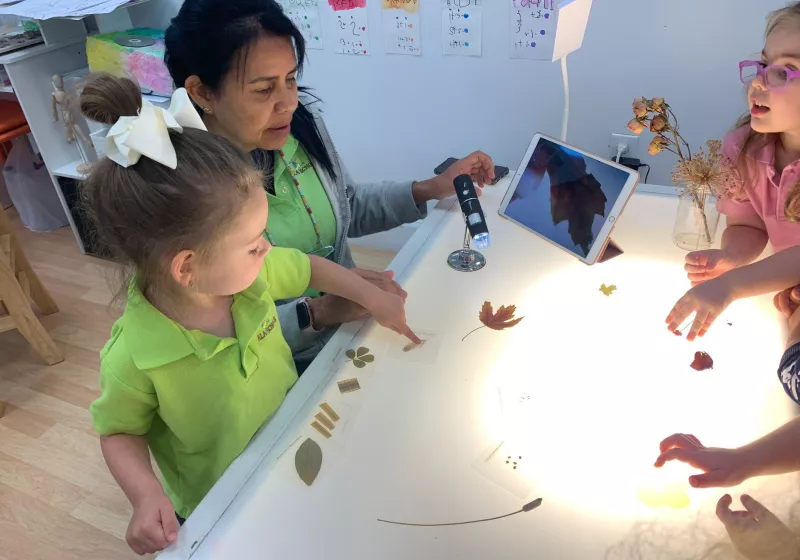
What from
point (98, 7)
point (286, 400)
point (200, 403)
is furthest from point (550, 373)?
point (98, 7)

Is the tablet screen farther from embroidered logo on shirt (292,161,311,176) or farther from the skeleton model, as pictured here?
the skeleton model

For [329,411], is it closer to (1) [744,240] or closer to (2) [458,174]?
(2) [458,174]

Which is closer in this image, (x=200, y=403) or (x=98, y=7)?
(x=200, y=403)

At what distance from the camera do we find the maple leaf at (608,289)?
1052 millimetres

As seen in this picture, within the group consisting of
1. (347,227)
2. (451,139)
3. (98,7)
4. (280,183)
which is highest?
(98,7)

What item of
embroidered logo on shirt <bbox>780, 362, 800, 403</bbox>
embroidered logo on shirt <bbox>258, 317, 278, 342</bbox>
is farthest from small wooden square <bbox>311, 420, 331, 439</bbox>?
embroidered logo on shirt <bbox>780, 362, 800, 403</bbox>

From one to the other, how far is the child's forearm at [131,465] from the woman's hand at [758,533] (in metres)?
0.68

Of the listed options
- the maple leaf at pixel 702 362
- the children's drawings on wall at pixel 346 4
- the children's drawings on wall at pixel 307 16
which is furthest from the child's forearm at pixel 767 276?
the children's drawings on wall at pixel 307 16

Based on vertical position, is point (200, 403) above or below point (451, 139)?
above

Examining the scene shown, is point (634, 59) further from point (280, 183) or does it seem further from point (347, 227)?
point (280, 183)

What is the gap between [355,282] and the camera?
1.00 m

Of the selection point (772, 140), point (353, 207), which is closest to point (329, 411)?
point (353, 207)

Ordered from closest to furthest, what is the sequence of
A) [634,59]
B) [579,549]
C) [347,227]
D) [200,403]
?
[579,549]
[200,403]
[347,227]
[634,59]

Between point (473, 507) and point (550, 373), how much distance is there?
0.86ft
